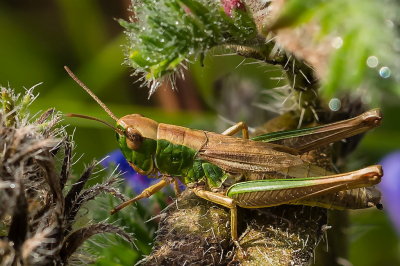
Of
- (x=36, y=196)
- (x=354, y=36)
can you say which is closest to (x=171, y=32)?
(x=354, y=36)

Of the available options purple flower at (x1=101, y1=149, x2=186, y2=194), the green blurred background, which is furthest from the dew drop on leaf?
the green blurred background

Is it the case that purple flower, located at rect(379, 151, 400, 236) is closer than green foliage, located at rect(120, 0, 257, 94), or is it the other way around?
green foliage, located at rect(120, 0, 257, 94)

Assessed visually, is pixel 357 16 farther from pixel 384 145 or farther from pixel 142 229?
pixel 384 145

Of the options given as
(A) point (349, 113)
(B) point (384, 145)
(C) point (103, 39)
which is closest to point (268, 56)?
(A) point (349, 113)

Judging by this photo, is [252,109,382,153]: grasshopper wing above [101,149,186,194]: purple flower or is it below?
Result: below

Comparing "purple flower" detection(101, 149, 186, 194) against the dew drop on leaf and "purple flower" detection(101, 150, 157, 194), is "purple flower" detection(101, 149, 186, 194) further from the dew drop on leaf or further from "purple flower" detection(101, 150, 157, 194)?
the dew drop on leaf

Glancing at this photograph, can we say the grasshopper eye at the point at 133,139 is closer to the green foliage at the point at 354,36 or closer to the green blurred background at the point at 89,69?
the green foliage at the point at 354,36

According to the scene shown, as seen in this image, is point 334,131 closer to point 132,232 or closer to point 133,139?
point 133,139
